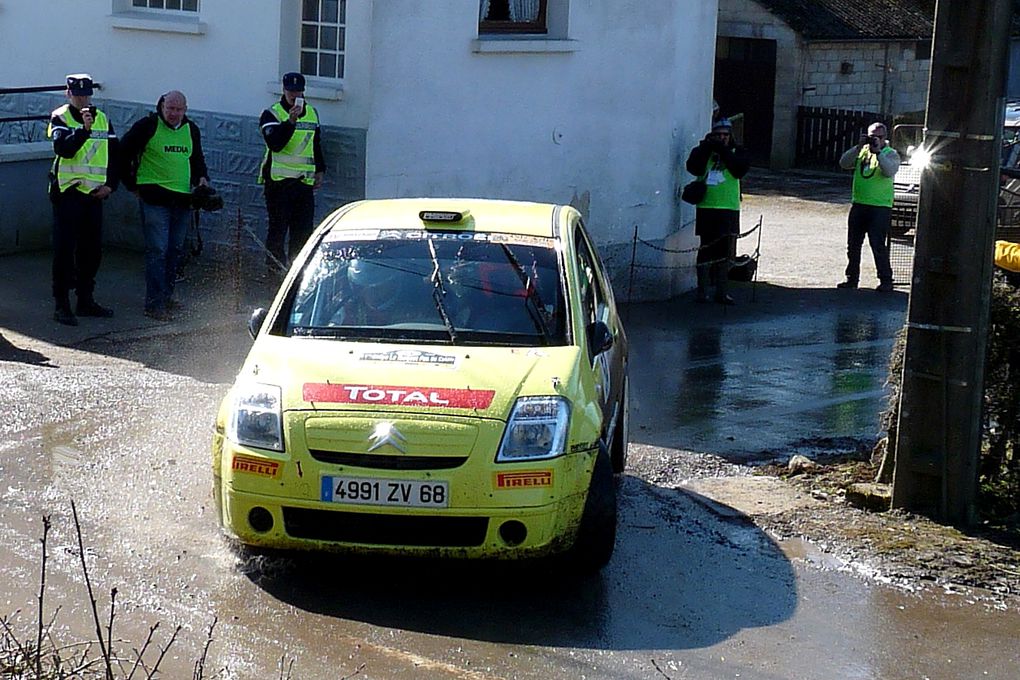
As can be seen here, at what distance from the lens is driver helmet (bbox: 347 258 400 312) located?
24.6ft

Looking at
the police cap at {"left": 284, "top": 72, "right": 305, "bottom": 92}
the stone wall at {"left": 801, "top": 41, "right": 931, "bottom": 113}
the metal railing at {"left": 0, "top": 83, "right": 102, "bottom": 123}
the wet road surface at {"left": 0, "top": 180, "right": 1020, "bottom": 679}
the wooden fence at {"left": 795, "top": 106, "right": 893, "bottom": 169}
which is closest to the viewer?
the wet road surface at {"left": 0, "top": 180, "right": 1020, "bottom": 679}

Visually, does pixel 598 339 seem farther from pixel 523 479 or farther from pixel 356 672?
pixel 356 672

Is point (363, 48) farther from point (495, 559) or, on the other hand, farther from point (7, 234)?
point (495, 559)

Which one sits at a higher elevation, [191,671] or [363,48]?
[363,48]

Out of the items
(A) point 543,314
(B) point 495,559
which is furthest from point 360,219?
(B) point 495,559

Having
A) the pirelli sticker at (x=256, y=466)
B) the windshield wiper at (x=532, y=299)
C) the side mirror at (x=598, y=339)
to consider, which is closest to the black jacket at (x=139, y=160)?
the windshield wiper at (x=532, y=299)

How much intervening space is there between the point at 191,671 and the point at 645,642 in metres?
1.85

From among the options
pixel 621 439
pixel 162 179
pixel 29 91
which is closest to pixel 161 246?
pixel 162 179

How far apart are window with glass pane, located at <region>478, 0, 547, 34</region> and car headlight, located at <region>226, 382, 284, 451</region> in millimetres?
8339

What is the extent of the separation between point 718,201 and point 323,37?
14.4 feet

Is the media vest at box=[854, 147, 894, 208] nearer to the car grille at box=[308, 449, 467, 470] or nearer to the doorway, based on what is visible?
the car grille at box=[308, 449, 467, 470]

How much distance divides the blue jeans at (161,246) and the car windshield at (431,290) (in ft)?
16.2

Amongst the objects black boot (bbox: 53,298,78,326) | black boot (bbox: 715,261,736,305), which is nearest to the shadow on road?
black boot (bbox: 53,298,78,326)

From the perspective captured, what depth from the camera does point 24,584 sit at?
21.7 feet
